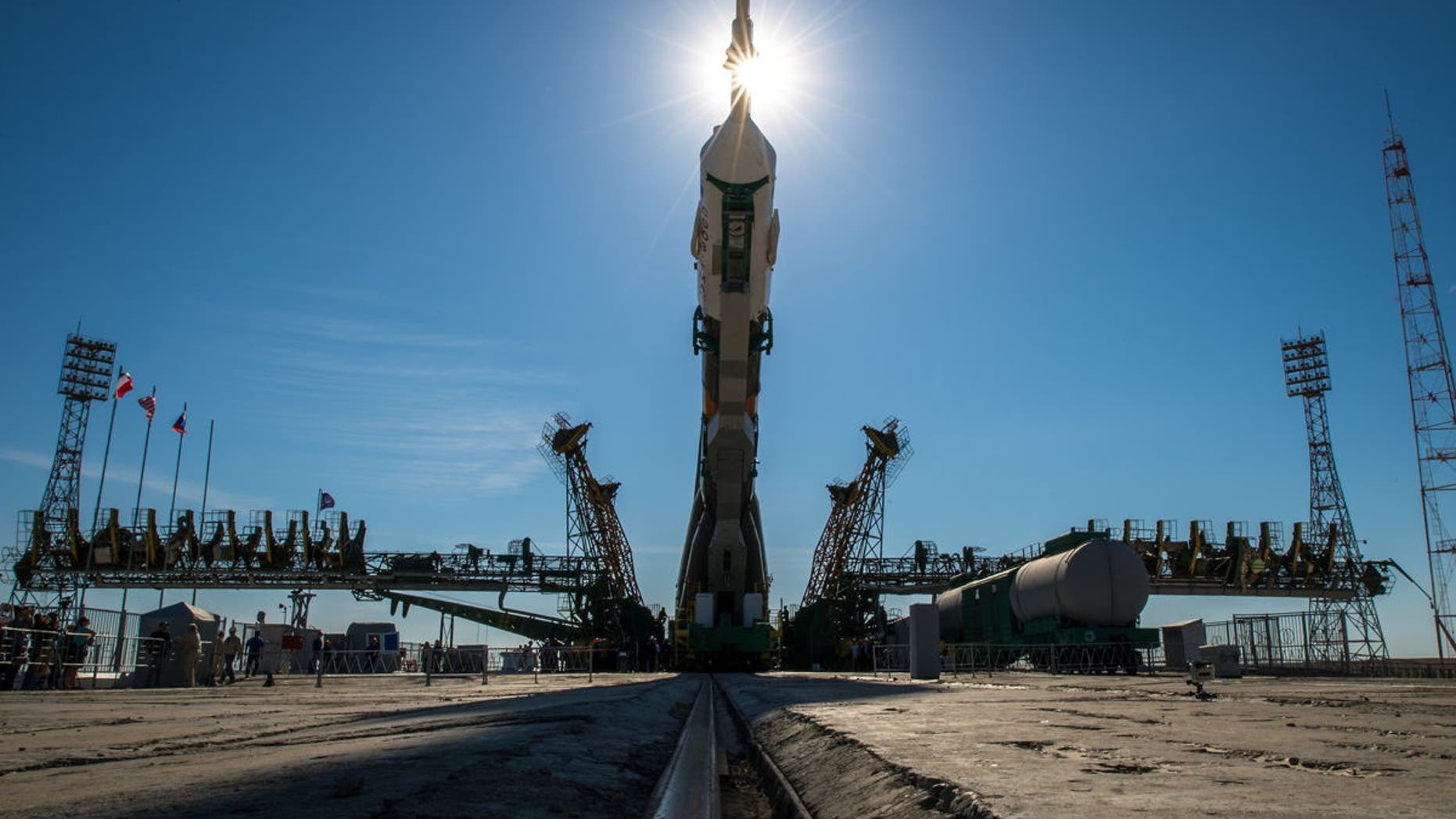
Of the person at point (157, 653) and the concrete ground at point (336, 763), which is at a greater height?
the concrete ground at point (336, 763)

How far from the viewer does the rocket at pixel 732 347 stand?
70.4 ft

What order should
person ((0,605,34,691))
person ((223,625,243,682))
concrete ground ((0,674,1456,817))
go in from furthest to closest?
person ((223,625,243,682)) → person ((0,605,34,691)) → concrete ground ((0,674,1456,817))

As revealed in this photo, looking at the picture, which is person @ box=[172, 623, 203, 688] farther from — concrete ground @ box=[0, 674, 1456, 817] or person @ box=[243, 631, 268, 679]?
concrete ground @ box=[0, 674, 1456, 817]

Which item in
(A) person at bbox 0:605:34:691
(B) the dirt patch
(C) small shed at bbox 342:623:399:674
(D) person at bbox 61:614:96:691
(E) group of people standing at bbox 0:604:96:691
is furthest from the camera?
(C) small shed at bbox 342:623:399:674

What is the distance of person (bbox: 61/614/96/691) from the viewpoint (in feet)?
60.1

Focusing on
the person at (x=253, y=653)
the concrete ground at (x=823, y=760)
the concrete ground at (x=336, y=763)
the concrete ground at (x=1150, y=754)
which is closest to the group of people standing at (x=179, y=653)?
the person at (x=253, y=653)

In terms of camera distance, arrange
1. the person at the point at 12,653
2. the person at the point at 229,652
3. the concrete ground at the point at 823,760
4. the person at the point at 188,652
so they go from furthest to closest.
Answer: the person at the point at 229,652 < the person at the point at 188,652 < the person at the point at 12,653 < the concrete ground at the point at 823,760

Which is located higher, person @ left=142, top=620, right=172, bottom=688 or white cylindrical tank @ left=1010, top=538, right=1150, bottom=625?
white cylindrical tank @ left=1010, top=538, right=1150, bottom=625

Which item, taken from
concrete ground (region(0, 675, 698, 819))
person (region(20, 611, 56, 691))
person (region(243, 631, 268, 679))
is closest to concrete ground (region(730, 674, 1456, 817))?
concrete ground (region(0, 675, 698, 819))

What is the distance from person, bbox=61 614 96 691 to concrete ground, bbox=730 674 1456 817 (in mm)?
17183

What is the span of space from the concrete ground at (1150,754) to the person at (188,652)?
16.8m

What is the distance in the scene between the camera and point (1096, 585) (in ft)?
81.0

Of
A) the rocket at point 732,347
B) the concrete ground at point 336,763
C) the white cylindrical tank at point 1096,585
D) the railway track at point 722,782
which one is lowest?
the railway track at point 722,782

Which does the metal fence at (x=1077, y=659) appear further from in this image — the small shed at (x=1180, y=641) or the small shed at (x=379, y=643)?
the small shed at (x=379, y=643)
